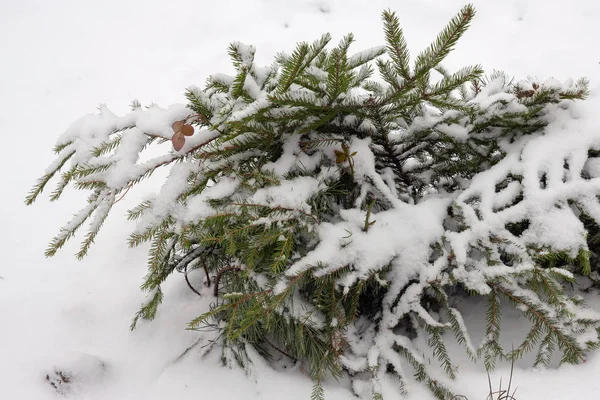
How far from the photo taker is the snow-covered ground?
1.69 meters

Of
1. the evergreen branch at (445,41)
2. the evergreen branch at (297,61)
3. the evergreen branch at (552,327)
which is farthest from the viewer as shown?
the evergreen branch at (552,327)

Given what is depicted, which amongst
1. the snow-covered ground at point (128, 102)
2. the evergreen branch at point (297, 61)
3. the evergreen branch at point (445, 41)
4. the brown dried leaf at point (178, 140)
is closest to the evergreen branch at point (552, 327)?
the snow-covered ground at point (128, 102)

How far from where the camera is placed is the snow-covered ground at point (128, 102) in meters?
1.69

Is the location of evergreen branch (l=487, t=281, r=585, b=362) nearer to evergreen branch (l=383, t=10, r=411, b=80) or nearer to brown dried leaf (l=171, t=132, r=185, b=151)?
evergreen branch (l=383, t=10, r=411, b=80)

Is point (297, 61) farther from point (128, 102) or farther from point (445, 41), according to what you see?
point (128, 102)

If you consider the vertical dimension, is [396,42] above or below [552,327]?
above

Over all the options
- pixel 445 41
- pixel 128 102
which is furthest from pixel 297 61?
pixel 128 102

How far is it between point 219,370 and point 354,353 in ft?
1.85

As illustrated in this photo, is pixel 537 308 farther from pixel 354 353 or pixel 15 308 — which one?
pixel 15 308

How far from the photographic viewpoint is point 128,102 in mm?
4000

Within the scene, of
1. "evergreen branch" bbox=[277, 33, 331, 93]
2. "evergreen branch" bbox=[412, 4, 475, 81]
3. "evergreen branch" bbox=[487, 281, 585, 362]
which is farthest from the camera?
"evergreen branch" bbox=[487, 281, 585, 362]

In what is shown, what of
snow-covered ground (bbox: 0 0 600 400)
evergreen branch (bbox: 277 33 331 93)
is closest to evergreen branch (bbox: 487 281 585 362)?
snow-covered ground (bbox: 0 0 600 400)

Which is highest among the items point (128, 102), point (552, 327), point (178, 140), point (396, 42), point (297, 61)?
point (128, 102)

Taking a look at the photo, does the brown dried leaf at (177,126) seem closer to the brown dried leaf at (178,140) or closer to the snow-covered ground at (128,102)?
the brown dried leaf at (178,140)
